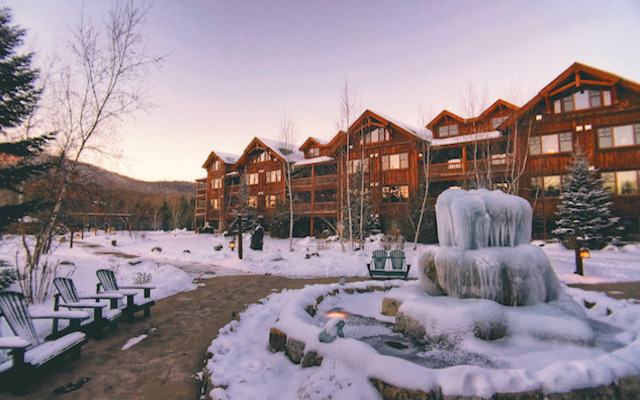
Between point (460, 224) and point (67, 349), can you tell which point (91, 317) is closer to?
point (67, 349)

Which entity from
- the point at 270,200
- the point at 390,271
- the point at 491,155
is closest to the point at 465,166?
the point at 491,155

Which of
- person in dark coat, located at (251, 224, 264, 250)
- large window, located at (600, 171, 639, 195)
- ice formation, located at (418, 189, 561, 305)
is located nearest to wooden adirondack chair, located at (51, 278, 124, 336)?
ice formation, located at (418, 189, 561, 305)

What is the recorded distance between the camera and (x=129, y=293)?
6539mm

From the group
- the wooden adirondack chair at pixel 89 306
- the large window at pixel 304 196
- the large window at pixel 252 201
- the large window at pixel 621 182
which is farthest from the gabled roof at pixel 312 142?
the wooden adirondack chair at pixel 89 306

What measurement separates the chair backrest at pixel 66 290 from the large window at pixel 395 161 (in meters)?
23.8

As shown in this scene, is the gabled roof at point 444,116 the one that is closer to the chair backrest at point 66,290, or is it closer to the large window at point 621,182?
the large window at point 621,182

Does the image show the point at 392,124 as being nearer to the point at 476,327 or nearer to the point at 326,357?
the point at 476,327

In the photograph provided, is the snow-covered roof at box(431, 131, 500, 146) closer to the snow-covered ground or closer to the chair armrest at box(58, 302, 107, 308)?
the snow-covered ground

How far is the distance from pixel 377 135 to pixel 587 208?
16.0 m

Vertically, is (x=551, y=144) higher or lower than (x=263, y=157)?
lower

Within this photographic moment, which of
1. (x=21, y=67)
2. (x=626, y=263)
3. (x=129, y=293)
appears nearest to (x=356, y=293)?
(x=129, y=293)

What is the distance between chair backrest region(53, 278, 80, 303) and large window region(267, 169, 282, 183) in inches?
1126

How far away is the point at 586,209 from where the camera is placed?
17.3 meters

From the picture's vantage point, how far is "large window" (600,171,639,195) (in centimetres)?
1894
